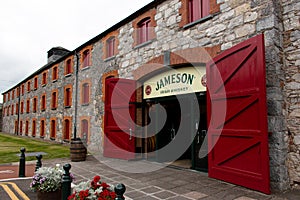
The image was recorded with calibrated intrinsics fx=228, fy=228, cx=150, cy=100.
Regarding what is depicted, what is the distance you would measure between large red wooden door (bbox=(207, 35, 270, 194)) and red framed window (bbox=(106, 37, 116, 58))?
6341 millimetres

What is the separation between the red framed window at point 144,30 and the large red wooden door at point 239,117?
375cm

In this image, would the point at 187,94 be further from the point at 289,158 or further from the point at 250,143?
the point at 289,158

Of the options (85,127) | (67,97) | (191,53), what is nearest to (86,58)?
(67,97)

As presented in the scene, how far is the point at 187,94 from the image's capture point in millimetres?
7223

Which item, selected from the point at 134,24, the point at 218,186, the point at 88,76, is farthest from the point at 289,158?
the point at 88,76

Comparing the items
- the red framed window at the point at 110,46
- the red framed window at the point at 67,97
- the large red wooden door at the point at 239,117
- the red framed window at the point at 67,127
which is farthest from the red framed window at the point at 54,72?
the large red wooden door at the point at 239,117

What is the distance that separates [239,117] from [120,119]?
484cm

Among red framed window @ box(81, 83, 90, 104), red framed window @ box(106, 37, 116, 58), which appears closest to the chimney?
red framed window @ box(81, 83, 90, 104)

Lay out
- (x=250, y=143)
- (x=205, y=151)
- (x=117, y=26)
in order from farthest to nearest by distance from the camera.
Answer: (x=117, y=26)
(x=205, y=151)
(x=250, y=143)

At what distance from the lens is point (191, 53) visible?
6.98m

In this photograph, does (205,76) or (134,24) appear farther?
(134,24)

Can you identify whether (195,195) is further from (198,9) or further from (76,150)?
(198,9)

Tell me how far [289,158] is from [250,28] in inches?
126

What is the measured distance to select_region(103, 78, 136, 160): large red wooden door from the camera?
867 centimetres
